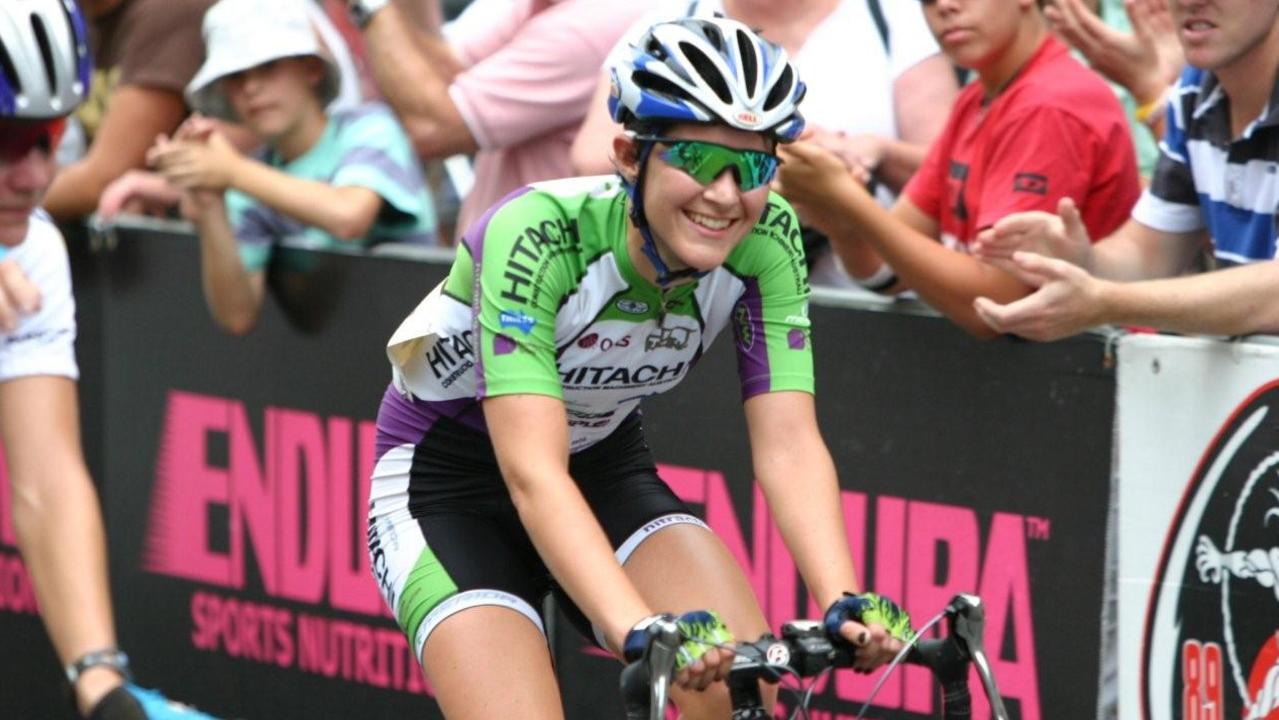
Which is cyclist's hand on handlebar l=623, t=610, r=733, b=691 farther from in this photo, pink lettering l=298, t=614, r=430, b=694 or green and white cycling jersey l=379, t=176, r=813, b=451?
pink lettering l=298, t=614, r=430, b=694

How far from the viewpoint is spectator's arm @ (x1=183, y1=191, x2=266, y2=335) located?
6.86 metres

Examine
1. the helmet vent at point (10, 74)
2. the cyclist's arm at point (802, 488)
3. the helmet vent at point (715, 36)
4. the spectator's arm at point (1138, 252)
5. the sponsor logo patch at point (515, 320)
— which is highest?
the helmet vent at point (715, 36)

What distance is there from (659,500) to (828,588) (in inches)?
30.7

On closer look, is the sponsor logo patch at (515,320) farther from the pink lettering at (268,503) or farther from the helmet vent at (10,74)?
the pink lettering at (268,503)

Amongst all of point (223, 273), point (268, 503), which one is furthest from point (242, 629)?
point (223, 273)

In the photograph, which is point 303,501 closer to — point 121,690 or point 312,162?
point 312,162

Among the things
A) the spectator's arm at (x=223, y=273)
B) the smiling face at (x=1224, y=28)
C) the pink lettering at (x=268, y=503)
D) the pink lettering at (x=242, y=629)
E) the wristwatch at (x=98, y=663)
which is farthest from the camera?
the pink lettering at (x=242, y=629)

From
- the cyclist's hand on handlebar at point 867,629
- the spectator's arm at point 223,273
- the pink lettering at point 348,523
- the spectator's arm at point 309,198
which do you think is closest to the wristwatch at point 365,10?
the spectator's arm at point 309,198

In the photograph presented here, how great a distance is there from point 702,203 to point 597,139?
1.91m

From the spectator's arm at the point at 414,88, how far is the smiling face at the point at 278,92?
291 mm

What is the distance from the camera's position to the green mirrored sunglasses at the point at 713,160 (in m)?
4.14

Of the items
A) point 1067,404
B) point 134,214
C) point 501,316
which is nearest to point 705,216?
point 501,316

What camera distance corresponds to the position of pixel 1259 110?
509cm

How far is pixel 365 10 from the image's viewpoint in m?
6.77
